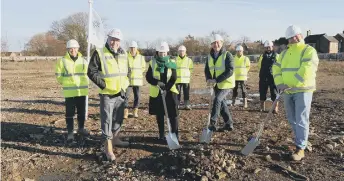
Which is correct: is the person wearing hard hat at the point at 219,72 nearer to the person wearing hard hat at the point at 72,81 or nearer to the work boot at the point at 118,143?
the work boot at the point at 118,143

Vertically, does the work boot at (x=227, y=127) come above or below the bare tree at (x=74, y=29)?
below

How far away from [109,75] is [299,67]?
3.04 metres

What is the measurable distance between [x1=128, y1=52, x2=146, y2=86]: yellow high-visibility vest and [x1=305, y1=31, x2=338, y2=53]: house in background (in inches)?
2661

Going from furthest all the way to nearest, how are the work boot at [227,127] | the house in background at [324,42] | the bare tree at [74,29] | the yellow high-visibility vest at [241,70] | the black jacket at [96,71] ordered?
the house in background at [324,42], the bare tree at [74,29], the yellow high-visibility vest at [241,70], the work boot at [227,127], the black jacket at [96,71]

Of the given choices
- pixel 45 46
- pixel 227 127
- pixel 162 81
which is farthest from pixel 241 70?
pixel 45 46

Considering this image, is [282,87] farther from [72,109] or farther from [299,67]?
[72,109]

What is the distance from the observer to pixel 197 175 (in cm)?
504

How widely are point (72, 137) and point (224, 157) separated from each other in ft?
10.7

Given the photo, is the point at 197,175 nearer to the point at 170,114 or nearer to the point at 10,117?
the point at 170,114

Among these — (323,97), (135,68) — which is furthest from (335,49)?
(135,68)

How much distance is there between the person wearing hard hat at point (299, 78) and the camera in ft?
18.1

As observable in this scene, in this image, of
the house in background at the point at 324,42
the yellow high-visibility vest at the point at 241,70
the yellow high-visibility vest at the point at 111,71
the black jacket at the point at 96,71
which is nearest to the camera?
the black jacket at the point at 96,71

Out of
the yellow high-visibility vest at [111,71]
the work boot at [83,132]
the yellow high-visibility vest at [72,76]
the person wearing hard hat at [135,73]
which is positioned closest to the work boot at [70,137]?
the work boot at [83,132]

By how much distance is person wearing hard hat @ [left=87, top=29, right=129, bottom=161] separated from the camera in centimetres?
584
